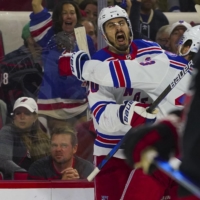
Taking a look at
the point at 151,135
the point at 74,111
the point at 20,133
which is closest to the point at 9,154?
the point at 20,133

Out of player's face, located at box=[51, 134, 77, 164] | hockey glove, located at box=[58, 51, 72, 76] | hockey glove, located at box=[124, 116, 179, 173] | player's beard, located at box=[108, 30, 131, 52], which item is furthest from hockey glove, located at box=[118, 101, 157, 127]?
hockey glove, located at box=[124, 116, 179, 173]

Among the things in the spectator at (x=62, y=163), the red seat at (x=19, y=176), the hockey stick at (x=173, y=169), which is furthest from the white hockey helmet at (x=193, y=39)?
the hockey stick at (x=173, y=169)

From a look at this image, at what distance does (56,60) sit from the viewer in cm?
352

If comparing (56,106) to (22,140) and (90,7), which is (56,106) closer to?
(22,140)

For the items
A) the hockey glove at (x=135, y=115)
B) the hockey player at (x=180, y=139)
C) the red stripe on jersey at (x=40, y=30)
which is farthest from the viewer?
the red stripe on jersey at (x=40, y=30)

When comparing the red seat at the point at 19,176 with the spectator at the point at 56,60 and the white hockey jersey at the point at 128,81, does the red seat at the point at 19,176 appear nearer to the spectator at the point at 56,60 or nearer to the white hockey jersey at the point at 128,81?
the spectator at the point at 56,60

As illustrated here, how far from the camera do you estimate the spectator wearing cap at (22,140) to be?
3482mm

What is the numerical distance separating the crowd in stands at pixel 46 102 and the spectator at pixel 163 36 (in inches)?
5.4

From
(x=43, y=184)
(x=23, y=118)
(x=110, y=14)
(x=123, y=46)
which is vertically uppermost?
(x=110, y=14)

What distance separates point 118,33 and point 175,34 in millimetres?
652

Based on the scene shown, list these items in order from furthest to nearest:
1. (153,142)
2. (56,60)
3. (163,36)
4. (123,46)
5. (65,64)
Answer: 1. (163,36)
2. (56,60)
3. (65,64)
4. (123,46)
5. (153,142)

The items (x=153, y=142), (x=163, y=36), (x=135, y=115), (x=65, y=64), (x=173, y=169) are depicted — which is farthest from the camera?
(x=163, y=36)

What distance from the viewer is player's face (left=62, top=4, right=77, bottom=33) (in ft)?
11.6

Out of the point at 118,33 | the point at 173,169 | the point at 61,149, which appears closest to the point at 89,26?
the point at 118,33
